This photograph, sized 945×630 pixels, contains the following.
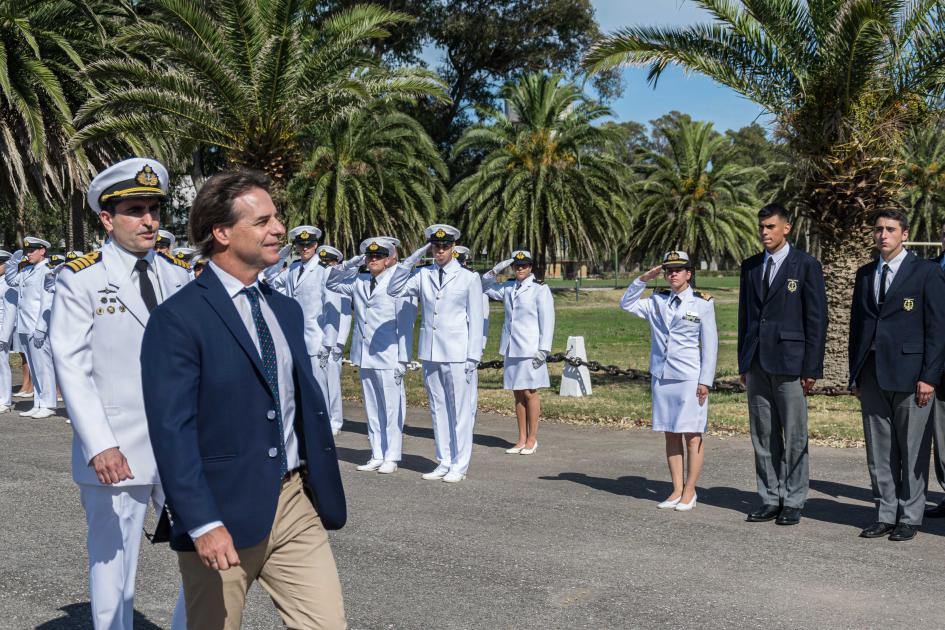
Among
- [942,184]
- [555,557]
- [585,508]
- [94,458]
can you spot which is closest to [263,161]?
[585,508]

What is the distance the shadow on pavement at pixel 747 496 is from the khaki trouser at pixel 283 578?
4.93 meters

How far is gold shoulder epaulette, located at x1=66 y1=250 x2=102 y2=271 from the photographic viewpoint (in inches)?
160

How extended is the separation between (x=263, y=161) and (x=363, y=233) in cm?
1796

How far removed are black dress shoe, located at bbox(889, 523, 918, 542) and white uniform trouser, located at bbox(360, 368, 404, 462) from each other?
4499 mm

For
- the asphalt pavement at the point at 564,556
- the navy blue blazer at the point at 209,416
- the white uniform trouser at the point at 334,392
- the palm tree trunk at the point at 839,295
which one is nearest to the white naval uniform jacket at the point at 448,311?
the asphalt pavement at the point at 564,556

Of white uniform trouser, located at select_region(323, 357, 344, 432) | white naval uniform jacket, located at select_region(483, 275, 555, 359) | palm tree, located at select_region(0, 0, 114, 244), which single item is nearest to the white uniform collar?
white naval uniform jacket, located at select_region(483, 275, 555, 359)

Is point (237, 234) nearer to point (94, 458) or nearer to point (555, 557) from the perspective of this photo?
point (94, 458)

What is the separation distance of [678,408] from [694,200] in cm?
3819

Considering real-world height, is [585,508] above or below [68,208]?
below

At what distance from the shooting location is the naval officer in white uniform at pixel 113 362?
Answer: 3.92 metres

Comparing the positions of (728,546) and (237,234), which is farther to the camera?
(728,546)

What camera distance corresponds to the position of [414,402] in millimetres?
14203

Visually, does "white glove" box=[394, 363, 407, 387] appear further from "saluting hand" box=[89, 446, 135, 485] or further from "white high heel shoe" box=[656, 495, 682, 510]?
"saluting hand" box=[89, 446, 135, 485]

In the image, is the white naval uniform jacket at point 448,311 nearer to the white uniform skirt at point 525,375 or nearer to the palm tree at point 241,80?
the white uniform skirt at point 525,375
